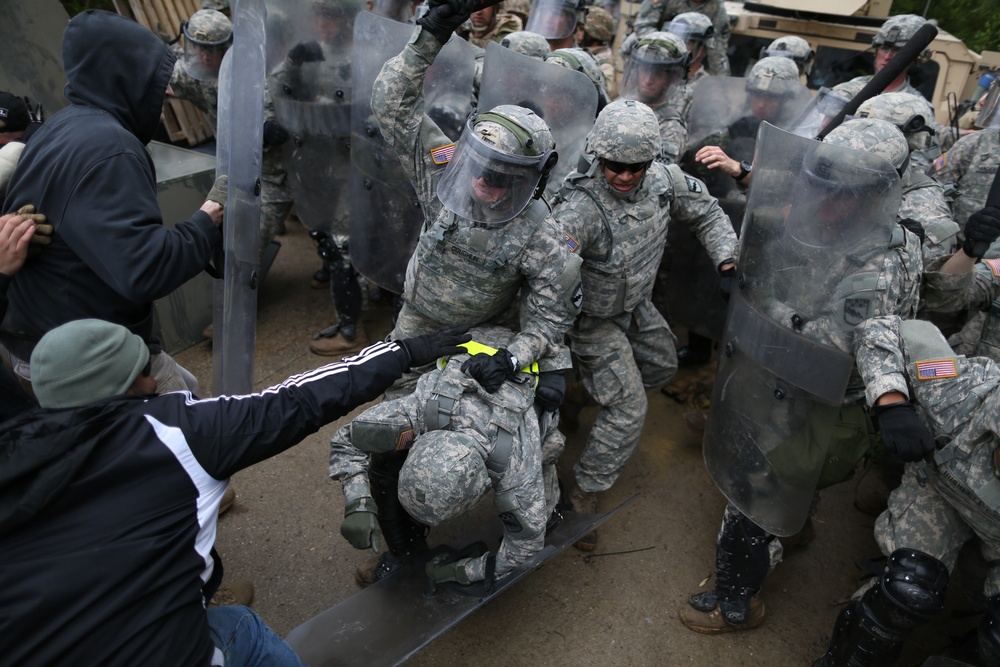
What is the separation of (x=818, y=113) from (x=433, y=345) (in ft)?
10.5

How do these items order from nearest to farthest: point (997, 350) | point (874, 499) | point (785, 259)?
point (785, 259), point (997, 350), point (874, 499)

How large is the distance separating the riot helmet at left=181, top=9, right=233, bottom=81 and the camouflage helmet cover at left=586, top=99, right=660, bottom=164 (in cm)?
284

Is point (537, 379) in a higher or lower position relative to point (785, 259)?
lower

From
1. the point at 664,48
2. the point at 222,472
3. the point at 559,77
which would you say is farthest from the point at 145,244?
the point at 664,48

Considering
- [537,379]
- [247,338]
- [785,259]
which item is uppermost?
[785,259]

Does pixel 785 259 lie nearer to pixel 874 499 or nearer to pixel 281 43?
pixel 874 499

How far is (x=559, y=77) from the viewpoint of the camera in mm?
3848

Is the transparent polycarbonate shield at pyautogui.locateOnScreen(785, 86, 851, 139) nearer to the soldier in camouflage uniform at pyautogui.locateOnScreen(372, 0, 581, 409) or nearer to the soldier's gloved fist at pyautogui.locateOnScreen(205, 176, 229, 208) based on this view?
the soldier in camouflage uniform at pyautogui.locateOnScreen(372, 0, 581, 409)

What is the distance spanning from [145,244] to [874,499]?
401 centimetres

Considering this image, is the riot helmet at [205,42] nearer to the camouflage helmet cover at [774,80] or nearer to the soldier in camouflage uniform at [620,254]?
the soldier in camouflage uniform at [620,254]

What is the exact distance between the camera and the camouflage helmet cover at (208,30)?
15.9 ft

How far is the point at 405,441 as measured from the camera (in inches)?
119

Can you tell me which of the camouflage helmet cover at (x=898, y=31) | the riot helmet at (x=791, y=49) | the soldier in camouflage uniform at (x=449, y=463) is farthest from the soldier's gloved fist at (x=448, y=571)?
the riot helmet at (x=791, y=49)

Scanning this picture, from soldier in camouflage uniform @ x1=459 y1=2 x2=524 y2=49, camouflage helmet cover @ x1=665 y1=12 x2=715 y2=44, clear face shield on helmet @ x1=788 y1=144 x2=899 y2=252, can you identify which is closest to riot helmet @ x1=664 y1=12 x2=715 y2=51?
camouflage helmet cover @ x1=665 y1=12 x2=715 y2=44
